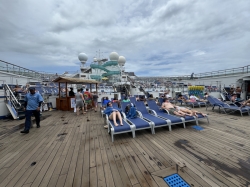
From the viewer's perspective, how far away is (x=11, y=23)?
838 cm

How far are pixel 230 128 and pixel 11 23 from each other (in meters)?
14.3

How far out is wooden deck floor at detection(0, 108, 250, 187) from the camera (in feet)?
6.08

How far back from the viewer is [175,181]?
5.90 ft

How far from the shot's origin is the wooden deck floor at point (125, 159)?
185 cm

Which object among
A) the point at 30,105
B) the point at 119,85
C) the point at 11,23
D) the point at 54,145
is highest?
the point at 11,23

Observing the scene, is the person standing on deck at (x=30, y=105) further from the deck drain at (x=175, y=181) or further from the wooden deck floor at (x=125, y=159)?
the deck drain at (x=175, y=181)

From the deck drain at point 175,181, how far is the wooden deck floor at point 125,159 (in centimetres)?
8

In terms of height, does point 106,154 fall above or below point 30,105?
below

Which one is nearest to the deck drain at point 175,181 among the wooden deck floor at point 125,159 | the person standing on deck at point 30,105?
the wooden deck floor at point 125,159

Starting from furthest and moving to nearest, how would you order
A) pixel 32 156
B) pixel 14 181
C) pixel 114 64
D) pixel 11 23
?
1. pixel 114 64
2. pixel 11 23
3. pixel 32 156
4. pixel 14 181

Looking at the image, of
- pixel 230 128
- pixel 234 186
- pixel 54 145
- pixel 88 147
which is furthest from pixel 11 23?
pixel 230 128

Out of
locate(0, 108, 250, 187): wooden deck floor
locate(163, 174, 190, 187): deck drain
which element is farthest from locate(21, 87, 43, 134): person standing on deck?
locate(163, 174, 190, 187): deck drain

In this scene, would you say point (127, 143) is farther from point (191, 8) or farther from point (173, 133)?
point (191, 8)

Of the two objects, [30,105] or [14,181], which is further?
[30,105]
